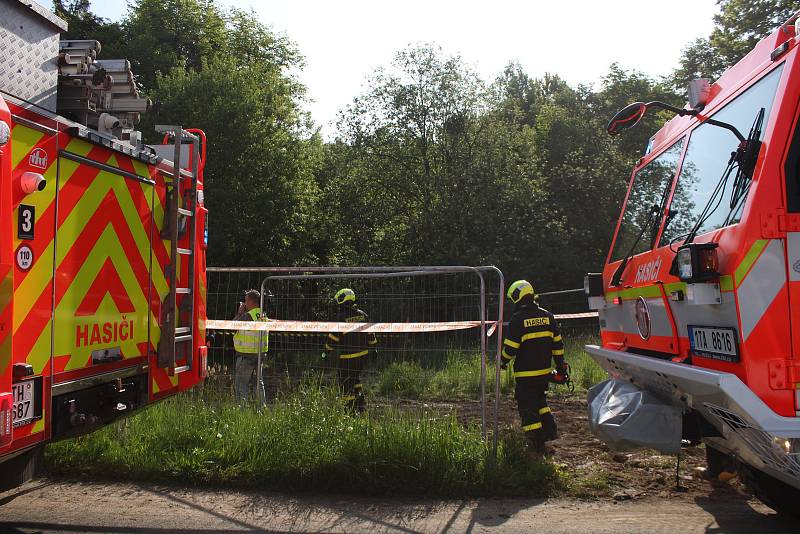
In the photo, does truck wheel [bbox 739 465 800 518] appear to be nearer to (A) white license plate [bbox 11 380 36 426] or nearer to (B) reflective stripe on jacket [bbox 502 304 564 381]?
(B) reflective stripe on jacket [bbox 502 304 564 381]

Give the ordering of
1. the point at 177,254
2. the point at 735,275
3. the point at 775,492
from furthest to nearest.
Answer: the point at 177,254 < the point at 775,492 < the point at 735,275

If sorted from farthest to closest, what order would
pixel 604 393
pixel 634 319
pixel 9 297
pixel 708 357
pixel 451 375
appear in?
pixel 451 375, pixel 634 319, pixel 604 393, pixel 708 357, pixel 9 297

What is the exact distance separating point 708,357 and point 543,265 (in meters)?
14.8

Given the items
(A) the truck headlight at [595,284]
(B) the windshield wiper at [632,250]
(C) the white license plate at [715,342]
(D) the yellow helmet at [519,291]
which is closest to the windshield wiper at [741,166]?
(C) the white license plate at [715,342]

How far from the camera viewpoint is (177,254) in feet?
15.9

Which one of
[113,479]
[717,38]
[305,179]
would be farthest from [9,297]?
[717,38]

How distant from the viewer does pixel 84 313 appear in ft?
12.8

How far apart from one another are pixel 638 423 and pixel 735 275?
4.14 feet

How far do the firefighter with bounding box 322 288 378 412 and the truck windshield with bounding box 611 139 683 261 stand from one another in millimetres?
2608

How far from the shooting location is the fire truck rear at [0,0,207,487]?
332 cm

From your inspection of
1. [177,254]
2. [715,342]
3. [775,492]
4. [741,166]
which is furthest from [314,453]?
[741,166]

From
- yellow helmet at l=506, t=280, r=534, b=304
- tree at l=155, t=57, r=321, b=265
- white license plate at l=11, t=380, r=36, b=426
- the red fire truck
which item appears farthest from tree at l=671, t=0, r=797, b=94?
white license plate at l=11, t=380, r=36, b=426

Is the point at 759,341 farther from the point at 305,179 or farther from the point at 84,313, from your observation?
the point at 305,179

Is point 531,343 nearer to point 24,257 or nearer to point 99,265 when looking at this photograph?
point 99,265
